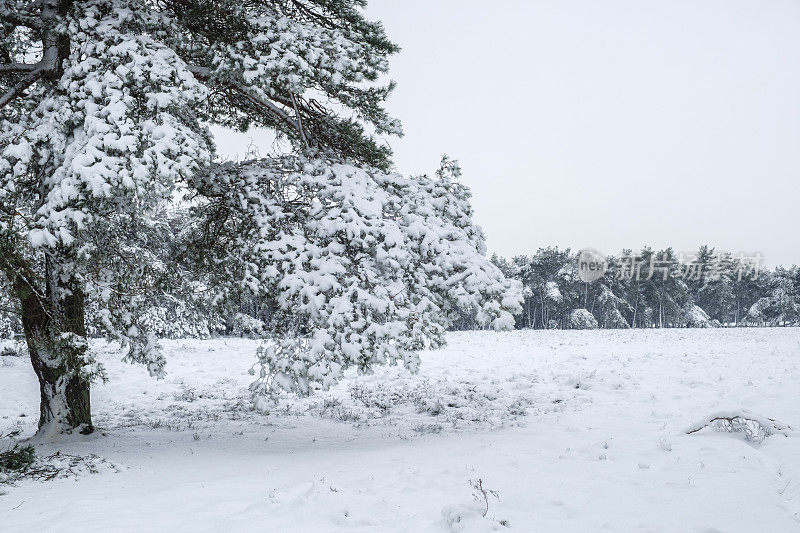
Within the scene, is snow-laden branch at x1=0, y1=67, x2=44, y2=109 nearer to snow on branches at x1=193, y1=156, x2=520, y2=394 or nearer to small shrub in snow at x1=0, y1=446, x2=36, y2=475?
snow on branches at x1=193, y1=156, x2=520, y2=394

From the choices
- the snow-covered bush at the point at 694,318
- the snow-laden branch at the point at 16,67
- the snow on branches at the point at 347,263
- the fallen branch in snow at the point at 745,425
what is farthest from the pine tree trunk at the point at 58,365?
the snow-covered bush at the point at 694,318

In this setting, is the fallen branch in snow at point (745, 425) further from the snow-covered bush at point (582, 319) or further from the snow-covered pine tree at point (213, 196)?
the snow-covered bush at point (582, 319)

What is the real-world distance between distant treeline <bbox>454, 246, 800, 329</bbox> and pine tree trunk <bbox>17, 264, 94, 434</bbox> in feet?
214

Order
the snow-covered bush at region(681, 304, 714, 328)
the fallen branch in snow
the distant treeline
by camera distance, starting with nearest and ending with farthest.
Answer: the fallen branch in snow
the distant treeline
the snow-covered bush at region(681, 304, 714, 328)

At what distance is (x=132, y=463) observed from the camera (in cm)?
630

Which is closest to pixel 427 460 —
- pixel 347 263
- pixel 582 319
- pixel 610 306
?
pixel 347 263

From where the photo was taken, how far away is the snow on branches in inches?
238

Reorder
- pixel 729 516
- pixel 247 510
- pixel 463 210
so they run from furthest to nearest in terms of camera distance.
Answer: pixel 463 210
pixel 247 510
pixel 729 516

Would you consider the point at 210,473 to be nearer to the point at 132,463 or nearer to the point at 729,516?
the point at 132,463

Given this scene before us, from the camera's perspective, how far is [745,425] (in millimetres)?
6801

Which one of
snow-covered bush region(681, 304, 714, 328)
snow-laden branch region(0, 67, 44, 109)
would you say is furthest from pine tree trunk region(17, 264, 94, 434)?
snow-covered bush region(681, 304, 714, 328)

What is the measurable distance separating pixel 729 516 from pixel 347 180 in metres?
5.85

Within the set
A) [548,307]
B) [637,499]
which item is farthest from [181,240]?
[548,307]

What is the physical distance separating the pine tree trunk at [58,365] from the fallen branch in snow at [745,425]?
893 cm
